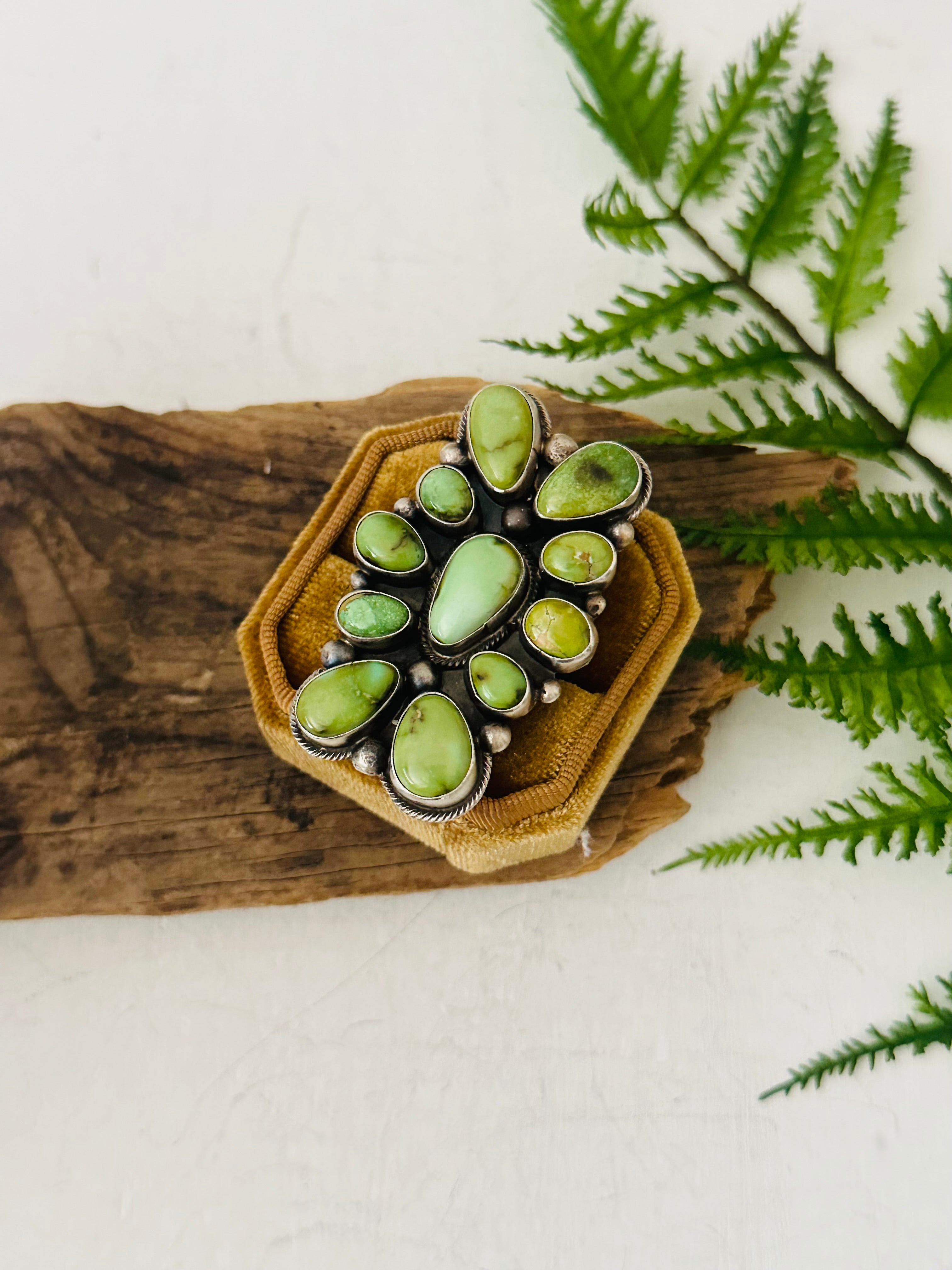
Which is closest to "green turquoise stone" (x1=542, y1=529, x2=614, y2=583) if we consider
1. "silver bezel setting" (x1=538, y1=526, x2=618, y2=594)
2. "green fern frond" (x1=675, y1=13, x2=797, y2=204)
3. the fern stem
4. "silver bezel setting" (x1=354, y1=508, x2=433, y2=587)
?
"silver bezel setting" (x1=538, y1=526, x2=618, y2=594)

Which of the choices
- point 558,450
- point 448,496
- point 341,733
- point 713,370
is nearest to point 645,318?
point 713,370

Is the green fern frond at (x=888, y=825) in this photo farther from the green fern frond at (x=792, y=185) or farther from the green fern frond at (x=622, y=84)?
the green fern frond at (x=622, y=84)

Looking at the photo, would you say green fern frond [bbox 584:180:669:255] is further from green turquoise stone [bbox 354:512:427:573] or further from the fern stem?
green turquoise stone [bbox 354:512:427:573]

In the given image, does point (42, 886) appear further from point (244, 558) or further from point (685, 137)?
point (685, 137)

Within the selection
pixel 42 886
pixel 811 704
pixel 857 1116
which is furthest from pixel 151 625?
pixel 857 1116

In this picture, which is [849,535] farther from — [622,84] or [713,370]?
[622,84]
